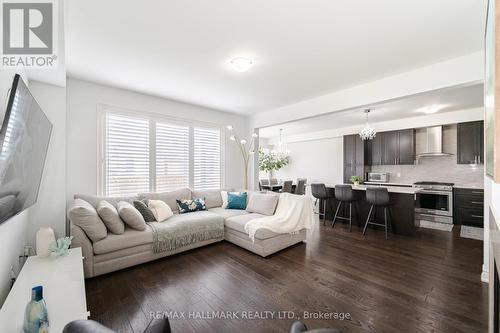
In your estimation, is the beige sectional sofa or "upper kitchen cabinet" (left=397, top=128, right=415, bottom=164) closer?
the beige sectional sofa

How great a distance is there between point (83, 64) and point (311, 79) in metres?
3.15

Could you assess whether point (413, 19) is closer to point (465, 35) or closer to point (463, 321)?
point (465, 35)

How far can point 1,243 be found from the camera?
154 cm

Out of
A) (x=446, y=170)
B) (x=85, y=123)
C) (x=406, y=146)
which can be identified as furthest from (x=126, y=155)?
(x=446, y=170)

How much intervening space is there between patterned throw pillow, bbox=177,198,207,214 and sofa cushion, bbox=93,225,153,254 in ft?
2.90

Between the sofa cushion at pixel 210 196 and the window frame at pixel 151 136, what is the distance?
1.03ft

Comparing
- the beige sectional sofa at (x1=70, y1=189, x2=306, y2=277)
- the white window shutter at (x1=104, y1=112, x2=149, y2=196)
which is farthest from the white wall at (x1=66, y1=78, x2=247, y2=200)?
the beige sectional sofa at (x1=70, y1=189, x2=306, y2=277)

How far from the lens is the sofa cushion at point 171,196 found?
12.0 ft

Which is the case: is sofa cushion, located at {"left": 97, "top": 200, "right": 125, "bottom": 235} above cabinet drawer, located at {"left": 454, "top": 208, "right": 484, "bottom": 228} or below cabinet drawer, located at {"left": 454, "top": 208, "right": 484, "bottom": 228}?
above

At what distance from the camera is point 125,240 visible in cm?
265

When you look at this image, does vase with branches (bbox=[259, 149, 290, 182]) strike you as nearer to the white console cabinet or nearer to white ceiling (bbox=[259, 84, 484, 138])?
white ceiling (bbox=[259, 84, 484, 138])

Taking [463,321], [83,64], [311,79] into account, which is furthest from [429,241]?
[83,64]

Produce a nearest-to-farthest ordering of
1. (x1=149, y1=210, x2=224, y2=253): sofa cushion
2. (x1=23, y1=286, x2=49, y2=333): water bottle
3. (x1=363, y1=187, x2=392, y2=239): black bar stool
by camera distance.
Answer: (x1=23, y1=286, x2=49, y2=333): water bottle → (x1=149, y1=210, x2=224, y2=253): sofa cushion → (x1=363, y1=187, x2=392, y2=239): black bar stool

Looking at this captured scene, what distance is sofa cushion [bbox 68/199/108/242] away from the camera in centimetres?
241
